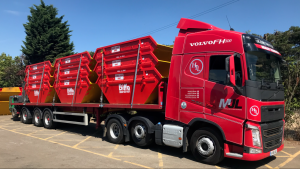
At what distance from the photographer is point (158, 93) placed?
6.62m

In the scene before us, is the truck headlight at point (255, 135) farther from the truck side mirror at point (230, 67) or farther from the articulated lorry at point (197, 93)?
the truck side mirror at point (230, 67)

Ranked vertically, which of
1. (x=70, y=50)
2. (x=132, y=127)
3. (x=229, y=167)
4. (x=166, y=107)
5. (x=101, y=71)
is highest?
(x=70, y=50)

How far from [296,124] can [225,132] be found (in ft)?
20.9

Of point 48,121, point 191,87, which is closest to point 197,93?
point 191,87

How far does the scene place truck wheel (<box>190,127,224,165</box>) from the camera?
5.37 metres

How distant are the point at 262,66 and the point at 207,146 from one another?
2.33 m

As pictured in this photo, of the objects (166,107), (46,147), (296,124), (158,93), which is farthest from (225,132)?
(296,124)

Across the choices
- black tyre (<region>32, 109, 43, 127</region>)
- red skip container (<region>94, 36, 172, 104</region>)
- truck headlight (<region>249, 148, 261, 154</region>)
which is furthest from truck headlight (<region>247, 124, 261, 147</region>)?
black tyre (<region>32, 109, 43, 127</region>)

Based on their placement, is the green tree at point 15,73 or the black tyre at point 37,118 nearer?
the black tyre at point 37,118

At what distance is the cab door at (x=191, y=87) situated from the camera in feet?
18.7

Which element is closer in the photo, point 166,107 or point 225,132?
point 225,132

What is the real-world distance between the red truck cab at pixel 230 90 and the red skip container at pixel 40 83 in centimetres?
762

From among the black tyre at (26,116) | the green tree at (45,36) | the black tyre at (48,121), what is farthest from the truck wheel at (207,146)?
the green tree at (45,36)

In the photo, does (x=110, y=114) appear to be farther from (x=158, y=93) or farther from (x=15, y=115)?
(x=15, y=115)
